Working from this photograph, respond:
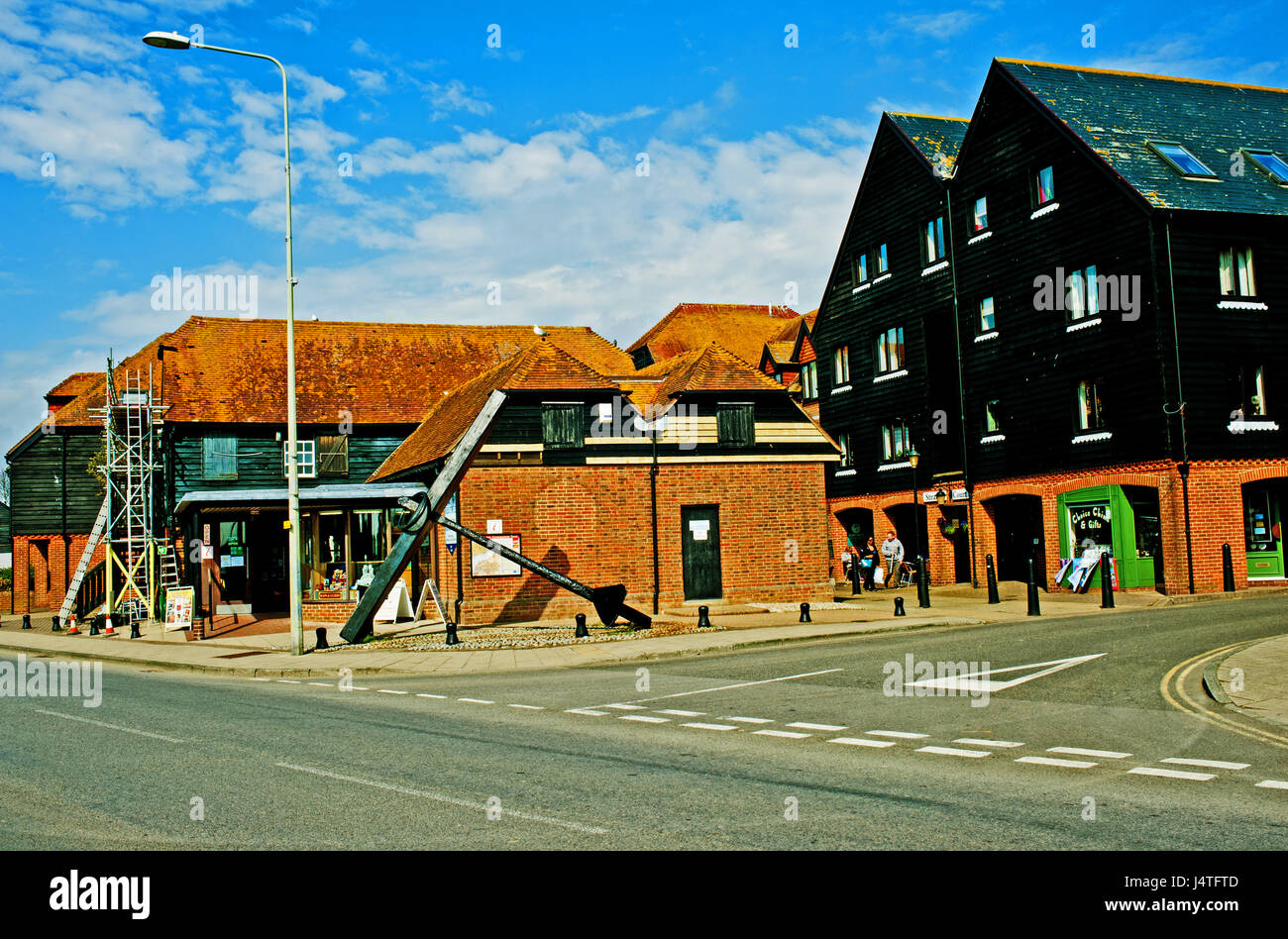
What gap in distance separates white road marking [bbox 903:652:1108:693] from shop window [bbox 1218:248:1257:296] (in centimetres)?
1683

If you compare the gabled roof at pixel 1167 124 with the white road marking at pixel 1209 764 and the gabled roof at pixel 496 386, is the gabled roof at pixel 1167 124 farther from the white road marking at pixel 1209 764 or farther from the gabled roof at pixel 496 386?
the white road marking at pixel 1209 764

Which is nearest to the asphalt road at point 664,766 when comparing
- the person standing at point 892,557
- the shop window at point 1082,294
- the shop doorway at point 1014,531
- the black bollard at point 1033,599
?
the black bollard at point 1033,599

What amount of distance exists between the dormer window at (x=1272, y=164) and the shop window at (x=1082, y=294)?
5904 mm

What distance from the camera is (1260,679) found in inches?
469

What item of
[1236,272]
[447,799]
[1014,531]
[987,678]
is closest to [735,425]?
[1014,531]

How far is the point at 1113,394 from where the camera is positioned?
27.4 meters

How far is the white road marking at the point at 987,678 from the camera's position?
12.7 m

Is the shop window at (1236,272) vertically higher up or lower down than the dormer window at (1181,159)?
lower down

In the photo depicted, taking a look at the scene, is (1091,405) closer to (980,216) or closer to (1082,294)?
(1082,294)

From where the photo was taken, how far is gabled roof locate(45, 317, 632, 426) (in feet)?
129

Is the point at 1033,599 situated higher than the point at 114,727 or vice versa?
the point at 1033,599

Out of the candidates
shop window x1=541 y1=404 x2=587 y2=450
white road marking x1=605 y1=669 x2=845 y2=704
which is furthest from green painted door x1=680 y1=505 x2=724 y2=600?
white road marking x1=605 y1=669 x2=845 y2=704

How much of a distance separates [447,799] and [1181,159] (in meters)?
29.0
